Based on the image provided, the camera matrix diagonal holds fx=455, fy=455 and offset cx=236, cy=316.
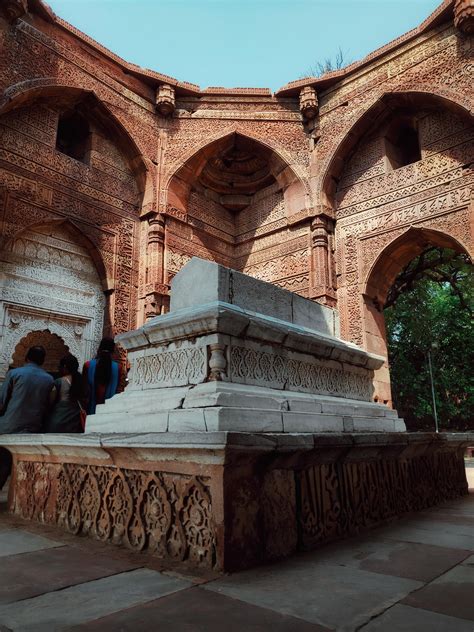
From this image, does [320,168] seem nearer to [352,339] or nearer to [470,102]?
[470,102]

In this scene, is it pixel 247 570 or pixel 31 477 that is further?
pixel 31 477

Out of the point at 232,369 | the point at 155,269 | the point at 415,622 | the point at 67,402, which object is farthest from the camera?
the point at 155,269

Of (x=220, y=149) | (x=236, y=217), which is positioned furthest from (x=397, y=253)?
(x=220, y=149)

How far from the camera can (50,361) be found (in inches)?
341

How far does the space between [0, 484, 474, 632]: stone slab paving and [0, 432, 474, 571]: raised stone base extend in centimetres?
11

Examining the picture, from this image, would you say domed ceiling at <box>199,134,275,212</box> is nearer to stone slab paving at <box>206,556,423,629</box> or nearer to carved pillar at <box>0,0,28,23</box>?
carved pillar at <box>0,0,28,23</box>

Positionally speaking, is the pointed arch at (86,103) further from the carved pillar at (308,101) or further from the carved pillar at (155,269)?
the carved pillar at (308,101)

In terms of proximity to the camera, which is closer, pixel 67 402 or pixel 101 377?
pixel 67 402

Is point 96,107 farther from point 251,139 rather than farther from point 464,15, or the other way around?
point 464,15

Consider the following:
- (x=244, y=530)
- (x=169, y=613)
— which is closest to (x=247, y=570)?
(x=244, y=530)

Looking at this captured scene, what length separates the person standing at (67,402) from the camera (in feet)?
12.4

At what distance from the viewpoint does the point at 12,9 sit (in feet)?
23.5

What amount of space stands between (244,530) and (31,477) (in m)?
1.86

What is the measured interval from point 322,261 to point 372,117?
307 cm
